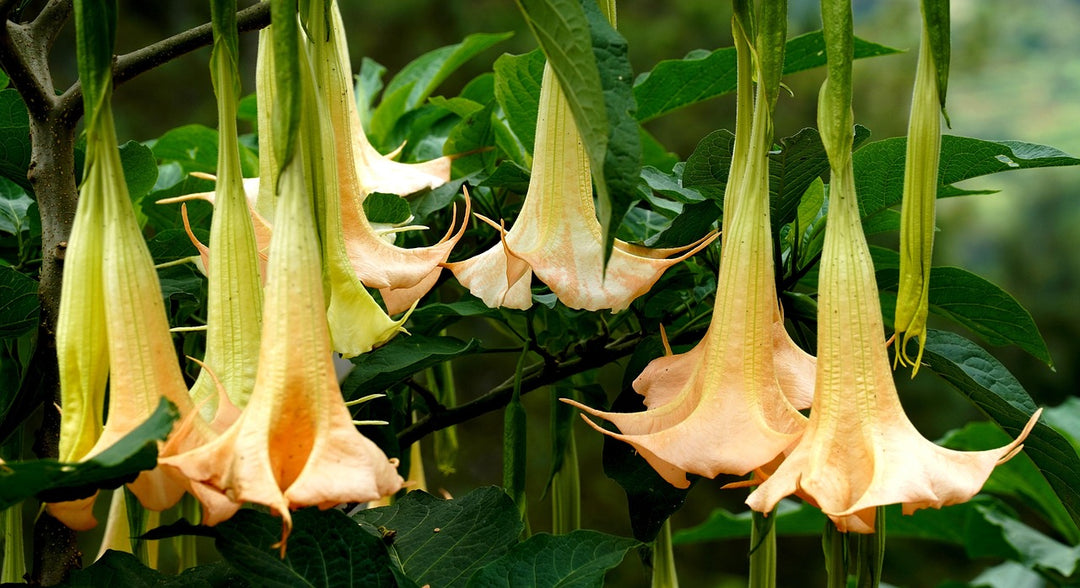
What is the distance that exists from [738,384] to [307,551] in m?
0.20

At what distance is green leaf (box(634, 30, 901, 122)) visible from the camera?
69cm

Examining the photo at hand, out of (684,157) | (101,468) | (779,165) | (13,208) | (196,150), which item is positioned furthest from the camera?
(684,157)

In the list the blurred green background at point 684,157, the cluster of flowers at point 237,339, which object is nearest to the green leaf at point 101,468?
the cluster of flowers at point 237,339

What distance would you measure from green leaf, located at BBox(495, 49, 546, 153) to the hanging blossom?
10.6 inches

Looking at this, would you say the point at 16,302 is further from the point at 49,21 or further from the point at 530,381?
the point at 530,381

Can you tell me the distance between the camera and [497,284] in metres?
0.49

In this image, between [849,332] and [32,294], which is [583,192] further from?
[32,294]

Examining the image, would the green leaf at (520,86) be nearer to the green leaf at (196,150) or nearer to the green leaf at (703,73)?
the green leaf at (703,73)

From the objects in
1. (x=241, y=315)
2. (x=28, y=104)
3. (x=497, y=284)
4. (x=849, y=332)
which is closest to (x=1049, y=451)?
(x=849, y=332)

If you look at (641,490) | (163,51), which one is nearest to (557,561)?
(641,490)

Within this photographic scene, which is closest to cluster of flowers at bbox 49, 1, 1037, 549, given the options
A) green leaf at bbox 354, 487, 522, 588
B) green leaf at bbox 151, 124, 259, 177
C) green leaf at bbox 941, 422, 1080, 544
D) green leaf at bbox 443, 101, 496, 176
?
green leaf at bbox 354, 487, 522, 588

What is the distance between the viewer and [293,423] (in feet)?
1.10

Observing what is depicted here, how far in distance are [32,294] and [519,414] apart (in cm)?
27

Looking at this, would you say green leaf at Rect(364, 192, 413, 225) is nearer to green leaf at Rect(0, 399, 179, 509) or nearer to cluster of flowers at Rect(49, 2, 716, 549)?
cluster of flowers at Rect(49, 2, 716, 549)
